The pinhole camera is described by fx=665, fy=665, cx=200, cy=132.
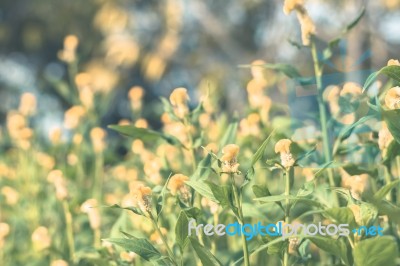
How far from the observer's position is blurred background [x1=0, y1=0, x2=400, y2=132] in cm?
707

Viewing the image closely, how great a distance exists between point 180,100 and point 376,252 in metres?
0.37

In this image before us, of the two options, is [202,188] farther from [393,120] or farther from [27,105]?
[27,105]

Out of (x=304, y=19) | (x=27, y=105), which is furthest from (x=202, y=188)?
(x=27, y=105)

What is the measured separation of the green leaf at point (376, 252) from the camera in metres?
0.51

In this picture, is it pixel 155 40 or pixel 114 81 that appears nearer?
pixel 114 81

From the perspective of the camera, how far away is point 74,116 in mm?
1533

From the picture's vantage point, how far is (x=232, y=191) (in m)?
0.65

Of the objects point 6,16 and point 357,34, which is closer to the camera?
point 357,34

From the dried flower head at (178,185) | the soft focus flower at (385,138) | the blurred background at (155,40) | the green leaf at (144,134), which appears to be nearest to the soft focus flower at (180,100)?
the green leaf at (144,134)

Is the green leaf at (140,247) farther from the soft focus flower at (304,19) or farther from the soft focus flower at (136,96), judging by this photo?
the soft focus flower at (136,96)

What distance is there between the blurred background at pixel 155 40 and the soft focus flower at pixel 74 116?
169 inches

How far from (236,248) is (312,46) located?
33cm

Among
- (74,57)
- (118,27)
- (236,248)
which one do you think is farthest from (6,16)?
(236,248)

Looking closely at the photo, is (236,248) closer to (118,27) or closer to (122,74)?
(118,27)
